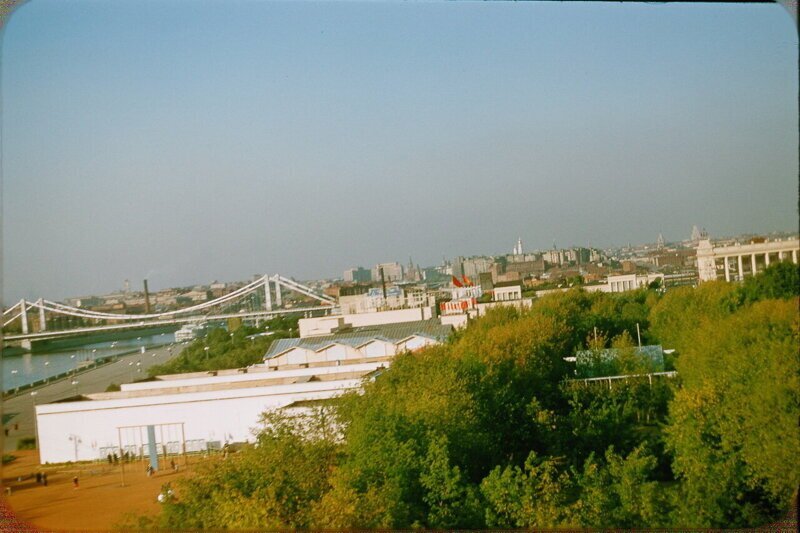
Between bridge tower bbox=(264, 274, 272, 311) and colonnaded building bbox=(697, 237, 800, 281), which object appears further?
bridge tower bbox=(264, 274, 272, 311)

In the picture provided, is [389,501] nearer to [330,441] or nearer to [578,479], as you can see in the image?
[330,441]

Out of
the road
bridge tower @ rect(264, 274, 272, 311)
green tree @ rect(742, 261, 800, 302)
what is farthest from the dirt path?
bridge tower @ rect(264, 274, 272, 311)

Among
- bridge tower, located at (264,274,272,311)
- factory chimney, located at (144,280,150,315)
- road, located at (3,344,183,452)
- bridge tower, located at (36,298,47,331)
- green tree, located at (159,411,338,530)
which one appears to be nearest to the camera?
green tree, located at (159,411,338,530)

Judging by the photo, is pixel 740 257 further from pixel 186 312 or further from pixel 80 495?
pixel 186 312

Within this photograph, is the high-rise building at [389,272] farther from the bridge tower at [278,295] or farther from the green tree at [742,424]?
the green tree at [742,424]

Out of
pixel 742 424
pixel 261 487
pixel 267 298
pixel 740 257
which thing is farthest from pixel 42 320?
pixel 740 257

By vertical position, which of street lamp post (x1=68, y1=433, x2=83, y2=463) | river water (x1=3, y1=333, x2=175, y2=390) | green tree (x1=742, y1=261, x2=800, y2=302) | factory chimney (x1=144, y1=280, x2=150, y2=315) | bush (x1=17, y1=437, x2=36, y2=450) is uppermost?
factory chimney (x1=144, y1=280, x2=150, y2=315)

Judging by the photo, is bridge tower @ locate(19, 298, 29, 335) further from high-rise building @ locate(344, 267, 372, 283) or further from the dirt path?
high-rise building @ locate(344, 267, 372, 283)
